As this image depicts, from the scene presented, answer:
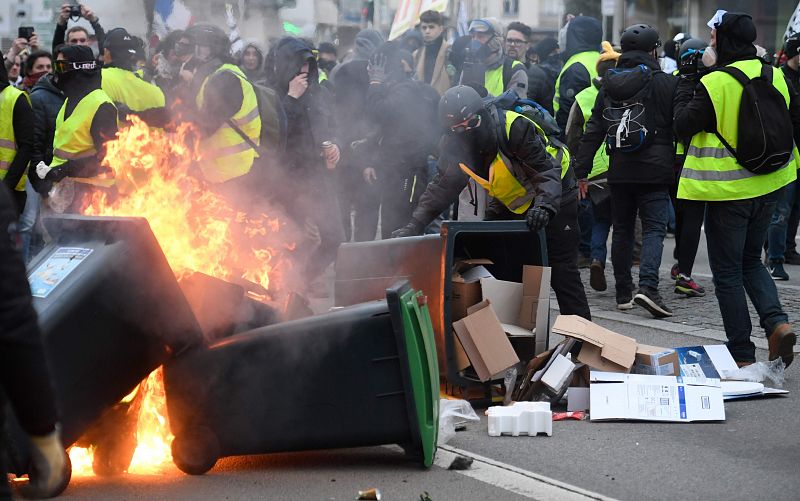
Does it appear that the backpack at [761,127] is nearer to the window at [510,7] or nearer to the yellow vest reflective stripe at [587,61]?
the yellow vest reflective stripe at [587,61]

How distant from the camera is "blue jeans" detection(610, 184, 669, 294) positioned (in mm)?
8359

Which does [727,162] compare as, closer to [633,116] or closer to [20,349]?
[633,116]

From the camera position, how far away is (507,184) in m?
6.54

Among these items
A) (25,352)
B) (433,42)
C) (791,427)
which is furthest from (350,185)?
(25,352)

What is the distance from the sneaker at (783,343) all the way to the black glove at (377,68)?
4666 mm

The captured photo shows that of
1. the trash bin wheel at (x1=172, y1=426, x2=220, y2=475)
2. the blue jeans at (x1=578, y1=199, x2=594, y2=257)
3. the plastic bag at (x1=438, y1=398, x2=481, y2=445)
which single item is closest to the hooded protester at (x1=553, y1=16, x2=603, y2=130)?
the blue jeans at (x1=578, y1=199, x2=594, y2=257)

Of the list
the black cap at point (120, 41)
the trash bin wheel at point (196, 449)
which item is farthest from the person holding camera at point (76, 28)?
the trash bin wheel at point (196, 449)

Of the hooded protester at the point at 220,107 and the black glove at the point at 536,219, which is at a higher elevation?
the hooded protester at the point at 220,107

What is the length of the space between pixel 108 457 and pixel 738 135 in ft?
12.1

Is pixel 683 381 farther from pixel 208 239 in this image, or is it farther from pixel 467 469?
pixel 208 239

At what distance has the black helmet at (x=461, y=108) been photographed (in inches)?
243

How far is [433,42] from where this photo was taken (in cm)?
1136

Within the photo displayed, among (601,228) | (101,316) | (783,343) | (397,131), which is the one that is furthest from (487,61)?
(101,316)

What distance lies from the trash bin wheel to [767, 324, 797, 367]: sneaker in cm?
315
